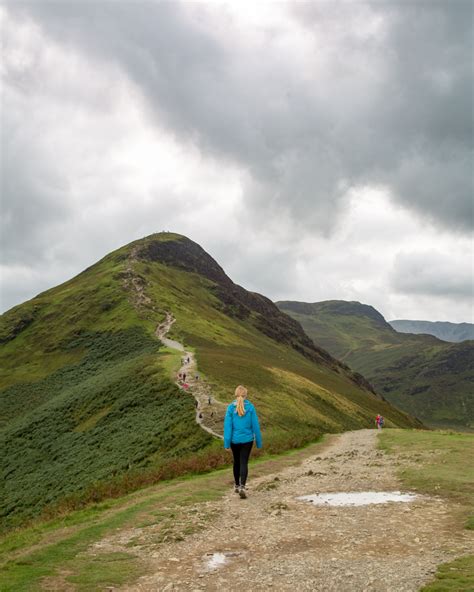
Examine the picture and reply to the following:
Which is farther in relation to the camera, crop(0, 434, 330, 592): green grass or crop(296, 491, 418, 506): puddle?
crop(296, 491, 418, 506): puddle

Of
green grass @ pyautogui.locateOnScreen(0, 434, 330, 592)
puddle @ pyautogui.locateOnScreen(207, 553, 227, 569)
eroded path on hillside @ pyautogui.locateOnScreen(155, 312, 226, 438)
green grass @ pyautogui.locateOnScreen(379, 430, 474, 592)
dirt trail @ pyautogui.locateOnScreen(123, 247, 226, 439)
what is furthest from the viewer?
dirt trail @ pyautogui.locateOnScreen(123, 247, 226, 439)

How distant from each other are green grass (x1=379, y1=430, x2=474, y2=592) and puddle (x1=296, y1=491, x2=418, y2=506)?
1148mm

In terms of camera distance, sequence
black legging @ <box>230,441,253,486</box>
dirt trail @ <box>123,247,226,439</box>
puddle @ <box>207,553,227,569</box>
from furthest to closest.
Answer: dirt trail @ <box>123,247,226,439</box> → black legging @ <box>230,441,253,486</box> → puddle @ <box>207,553,227,569</box>

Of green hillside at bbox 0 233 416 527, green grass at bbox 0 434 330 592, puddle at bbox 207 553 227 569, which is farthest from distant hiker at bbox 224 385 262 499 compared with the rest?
green hillside at bbox 0 233 416 527

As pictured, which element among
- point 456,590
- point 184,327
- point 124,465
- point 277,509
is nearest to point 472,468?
point 277,509

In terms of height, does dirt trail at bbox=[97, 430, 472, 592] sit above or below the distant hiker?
below

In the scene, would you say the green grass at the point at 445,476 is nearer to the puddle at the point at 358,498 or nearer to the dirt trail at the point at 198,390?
the puddle at the point at 358,498

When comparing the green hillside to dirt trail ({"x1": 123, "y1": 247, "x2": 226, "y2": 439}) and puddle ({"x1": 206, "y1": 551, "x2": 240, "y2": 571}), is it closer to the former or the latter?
dirt trail ({"x1": 123, "y1": 247, "x2": 226, "y2": 439})

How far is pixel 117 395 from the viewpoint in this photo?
5203 centimetres

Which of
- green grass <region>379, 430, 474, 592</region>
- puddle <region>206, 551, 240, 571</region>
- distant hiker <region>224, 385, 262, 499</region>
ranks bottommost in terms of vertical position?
green grass <region>379, 430, 474, 592</region>

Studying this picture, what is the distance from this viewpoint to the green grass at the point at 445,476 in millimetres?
8070

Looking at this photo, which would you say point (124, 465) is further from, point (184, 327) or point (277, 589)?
point (184, 327)

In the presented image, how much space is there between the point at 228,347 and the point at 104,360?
23.1 m

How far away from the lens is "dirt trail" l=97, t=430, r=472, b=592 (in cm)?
856
